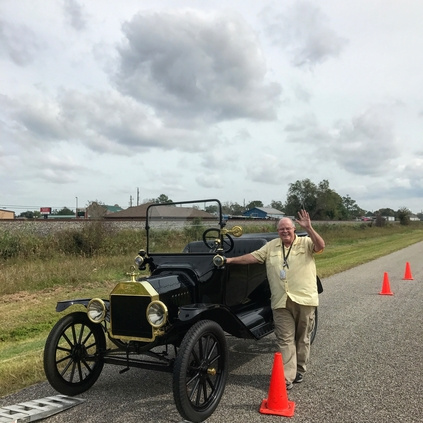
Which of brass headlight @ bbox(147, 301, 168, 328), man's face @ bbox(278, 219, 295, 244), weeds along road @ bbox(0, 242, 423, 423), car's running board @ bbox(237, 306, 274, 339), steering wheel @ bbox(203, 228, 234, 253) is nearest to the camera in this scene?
weeds along road @ bbox(0, 242, 423, 423)

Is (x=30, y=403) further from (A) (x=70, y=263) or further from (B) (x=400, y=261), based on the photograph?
(B) (x=400, y=261)

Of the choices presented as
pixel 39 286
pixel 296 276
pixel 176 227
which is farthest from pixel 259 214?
pixel 296 276

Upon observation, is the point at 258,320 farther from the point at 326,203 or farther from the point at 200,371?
the point at 326,203

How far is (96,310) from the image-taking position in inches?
171

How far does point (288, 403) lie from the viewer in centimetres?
387

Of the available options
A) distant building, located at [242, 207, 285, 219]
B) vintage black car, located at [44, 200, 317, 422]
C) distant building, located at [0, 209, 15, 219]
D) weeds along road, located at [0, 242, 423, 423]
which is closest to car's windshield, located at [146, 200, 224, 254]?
vintage black car, located at [44, 200, 317, 422]

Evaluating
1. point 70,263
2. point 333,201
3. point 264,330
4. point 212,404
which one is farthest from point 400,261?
point 333,201

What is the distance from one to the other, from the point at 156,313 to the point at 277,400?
1.34 meters

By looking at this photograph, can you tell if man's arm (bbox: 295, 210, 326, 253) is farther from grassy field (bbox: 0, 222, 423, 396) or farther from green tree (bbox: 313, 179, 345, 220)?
green tree (bbox: 313, 179, 345, 220)

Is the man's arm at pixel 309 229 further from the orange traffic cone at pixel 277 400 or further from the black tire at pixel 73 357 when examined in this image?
the black tire at pixel 73 357

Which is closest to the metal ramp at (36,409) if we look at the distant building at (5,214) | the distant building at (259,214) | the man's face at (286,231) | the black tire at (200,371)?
the black tire at (200,371)

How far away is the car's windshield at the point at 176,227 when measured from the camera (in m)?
5.41

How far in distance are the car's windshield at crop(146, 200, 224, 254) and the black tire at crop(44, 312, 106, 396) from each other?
4.26 ft

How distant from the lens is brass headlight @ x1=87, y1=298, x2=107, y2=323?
4.31 m
